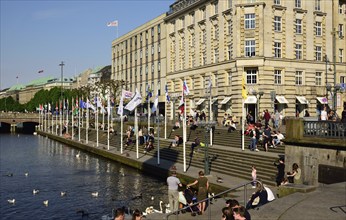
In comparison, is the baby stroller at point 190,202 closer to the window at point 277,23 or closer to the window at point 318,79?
the window at point 277,23

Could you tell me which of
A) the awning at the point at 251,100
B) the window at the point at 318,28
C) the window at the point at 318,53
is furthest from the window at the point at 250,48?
the window at the point at 318,28

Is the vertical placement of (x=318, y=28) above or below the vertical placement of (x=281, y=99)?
above

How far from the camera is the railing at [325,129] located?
21.8 meters

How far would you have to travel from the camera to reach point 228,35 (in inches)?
2172

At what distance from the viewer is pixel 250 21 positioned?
171ft

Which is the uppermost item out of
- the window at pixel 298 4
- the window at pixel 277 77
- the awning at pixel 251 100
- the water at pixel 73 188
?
the window at pixel 298 4

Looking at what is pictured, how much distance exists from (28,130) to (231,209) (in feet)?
430

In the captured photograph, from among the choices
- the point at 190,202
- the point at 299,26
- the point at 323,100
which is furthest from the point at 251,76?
the point at 190,202

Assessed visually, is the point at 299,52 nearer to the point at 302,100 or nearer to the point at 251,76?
the point at 302,100

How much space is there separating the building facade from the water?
50.9 feet

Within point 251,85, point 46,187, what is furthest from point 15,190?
point 251,85

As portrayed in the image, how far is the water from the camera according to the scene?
24.8 meters

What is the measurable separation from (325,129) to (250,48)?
30.6 metres

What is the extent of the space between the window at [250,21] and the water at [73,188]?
24124 millimetres
